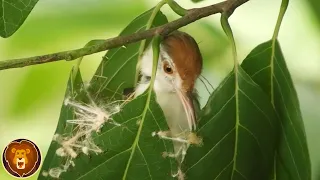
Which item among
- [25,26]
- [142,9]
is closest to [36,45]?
[25,26]

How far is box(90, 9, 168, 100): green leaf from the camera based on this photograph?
26.0 inches

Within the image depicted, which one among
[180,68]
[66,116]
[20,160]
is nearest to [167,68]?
[180,68]

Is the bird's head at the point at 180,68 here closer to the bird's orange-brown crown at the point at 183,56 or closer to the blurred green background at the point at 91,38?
the bird's orange-brown crown at the point at 183,56

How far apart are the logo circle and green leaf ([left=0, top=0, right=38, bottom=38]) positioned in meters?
0.22

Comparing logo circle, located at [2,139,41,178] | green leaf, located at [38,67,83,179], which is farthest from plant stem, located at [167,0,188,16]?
logo circle, located at [2,139,41,178]

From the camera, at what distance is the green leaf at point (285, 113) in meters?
0.63

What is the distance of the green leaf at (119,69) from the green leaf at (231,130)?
0.13 meters

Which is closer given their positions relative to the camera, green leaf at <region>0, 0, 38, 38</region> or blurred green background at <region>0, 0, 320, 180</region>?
green leaf at <region>0, 0, 38, 38</region>

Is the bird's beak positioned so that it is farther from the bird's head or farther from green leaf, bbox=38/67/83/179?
green leaf, bbox=38/67/83/179

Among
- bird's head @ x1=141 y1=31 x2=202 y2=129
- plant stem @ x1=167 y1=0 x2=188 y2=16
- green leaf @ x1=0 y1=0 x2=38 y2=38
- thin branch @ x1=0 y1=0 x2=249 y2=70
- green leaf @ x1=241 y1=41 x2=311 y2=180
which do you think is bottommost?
green leaf @ x1=241 y1=41 x2=311 y2=180

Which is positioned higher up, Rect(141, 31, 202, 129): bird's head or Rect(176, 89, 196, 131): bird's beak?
Rect(141, 31, 202, 129): bird's head

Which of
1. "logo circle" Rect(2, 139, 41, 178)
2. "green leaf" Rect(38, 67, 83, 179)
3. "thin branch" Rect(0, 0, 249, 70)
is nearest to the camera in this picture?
"thin branch" Rect(0, 0, 249, 70)

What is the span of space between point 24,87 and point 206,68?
255 millimetres

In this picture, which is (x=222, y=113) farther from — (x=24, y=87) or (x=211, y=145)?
(x=24, y=87)
